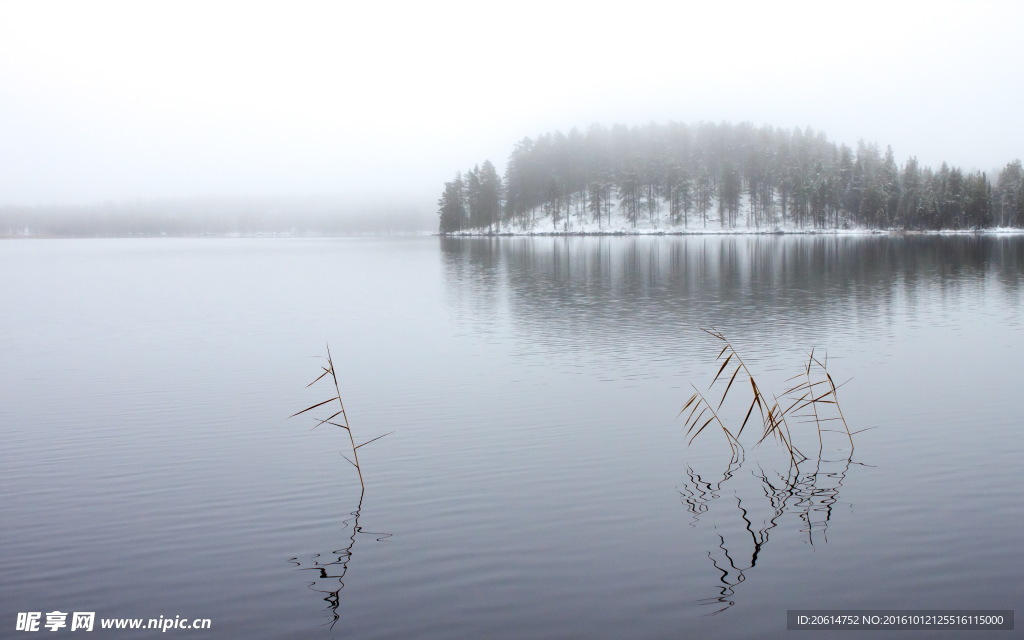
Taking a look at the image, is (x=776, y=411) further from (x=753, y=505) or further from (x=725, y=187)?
(x=725, y=187)

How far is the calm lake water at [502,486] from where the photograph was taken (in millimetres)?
10141

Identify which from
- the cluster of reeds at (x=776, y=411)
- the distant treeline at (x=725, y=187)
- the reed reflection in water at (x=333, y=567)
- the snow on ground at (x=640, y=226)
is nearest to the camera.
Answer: the reed reflection in water at (x=333, y=567)

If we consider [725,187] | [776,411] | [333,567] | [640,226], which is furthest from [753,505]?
[640,226]

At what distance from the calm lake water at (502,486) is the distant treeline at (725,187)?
134 meters

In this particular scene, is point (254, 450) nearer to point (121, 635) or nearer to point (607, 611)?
point (121, 635)

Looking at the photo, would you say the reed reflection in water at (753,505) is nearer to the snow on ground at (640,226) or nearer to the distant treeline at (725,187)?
the distant treeline at (725,187)

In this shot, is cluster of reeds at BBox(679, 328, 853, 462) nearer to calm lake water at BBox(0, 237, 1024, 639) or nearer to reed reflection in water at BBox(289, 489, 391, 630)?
calm lake water at BBox(0, 237, 1024, 639)

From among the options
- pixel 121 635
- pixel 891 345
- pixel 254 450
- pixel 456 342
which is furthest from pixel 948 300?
pixel 121 635

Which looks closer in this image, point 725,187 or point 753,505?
point 753,505

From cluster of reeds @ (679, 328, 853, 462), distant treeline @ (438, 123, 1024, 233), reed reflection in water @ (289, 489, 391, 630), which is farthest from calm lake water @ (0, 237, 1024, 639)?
distant treeline @ (438, 123, 1024, 233)

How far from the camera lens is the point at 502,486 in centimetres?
1439

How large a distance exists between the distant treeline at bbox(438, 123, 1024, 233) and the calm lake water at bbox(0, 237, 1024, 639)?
134 m

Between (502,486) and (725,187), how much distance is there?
15934 centimetres

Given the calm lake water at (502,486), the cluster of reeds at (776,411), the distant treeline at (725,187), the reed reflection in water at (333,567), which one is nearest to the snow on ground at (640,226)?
the distant treeline at (725,187)
